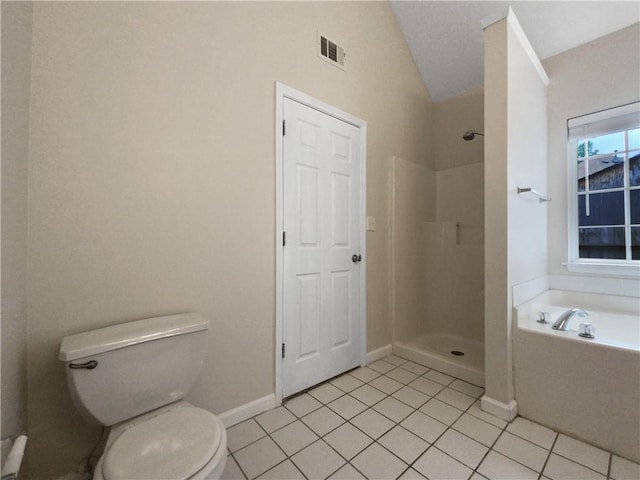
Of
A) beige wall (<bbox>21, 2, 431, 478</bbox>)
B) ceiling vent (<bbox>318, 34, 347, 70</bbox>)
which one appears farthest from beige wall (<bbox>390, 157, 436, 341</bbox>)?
beige wall (<bbox>21, 2, 431, 478</bbox>)

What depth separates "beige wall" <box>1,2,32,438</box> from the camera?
81 cm

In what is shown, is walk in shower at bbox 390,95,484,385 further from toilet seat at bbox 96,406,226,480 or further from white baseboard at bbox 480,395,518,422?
toilet seat at bbox 96,406,226,480

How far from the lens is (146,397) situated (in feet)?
3.49

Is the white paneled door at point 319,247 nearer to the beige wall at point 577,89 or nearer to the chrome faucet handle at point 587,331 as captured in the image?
the chrome faucet handle at point 587,331

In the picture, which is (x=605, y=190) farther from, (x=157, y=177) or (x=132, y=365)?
(x=132, y=365)

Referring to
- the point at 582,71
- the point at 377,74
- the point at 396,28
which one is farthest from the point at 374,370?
the point at 396,28

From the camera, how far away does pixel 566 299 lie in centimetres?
220

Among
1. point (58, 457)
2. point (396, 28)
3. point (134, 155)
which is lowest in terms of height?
point (58, 457)

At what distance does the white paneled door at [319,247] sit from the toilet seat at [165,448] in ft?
2.58

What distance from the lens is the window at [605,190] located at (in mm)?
2047

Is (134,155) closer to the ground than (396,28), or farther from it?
closer to the ground

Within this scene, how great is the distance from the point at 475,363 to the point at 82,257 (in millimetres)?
2674

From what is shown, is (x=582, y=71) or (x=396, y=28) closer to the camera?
(x=582, y=71)

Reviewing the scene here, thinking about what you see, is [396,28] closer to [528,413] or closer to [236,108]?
[236,108]
